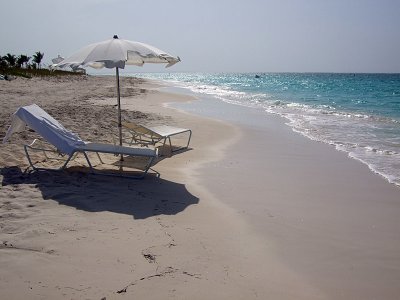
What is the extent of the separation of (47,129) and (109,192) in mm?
1450

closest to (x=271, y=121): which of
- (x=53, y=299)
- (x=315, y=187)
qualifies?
(x=315, y=187)

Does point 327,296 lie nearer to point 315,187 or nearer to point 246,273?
point 246,273

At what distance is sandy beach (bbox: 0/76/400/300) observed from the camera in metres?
2.82

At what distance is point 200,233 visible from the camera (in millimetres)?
3717

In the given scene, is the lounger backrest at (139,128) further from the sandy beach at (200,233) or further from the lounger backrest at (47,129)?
the lounger backrest at (47,129)

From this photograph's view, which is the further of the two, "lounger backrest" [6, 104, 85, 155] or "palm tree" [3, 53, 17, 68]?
"palm tree" [3, 53, 17, 68]

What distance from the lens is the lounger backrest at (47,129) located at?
5185mm

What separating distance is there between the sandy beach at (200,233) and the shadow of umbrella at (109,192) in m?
0.02

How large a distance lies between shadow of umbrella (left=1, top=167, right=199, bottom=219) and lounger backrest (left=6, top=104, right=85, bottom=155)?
1.30 feet

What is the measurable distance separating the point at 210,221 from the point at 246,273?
1071 millimetres

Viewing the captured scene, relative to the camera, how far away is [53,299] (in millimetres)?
2555

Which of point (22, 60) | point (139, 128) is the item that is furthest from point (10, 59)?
point (139, 128)

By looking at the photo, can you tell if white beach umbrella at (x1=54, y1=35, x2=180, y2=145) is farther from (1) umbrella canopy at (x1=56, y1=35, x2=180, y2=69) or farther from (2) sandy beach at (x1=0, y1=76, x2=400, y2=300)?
(2) sandy beach at (x1=0, y1=76, x2=400, y2=300)

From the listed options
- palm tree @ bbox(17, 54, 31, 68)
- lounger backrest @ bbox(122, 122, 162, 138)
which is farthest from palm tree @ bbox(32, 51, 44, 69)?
lounger backrest @ bbox(122, 122, 162, 138)
